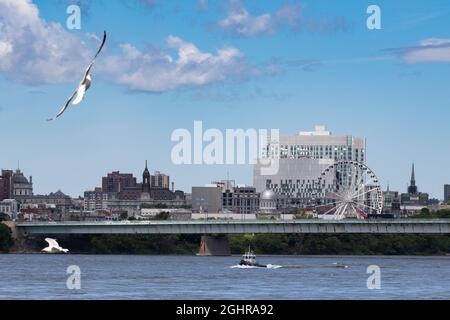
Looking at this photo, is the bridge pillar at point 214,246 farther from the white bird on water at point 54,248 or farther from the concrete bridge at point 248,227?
the white bird on water at point 54,248

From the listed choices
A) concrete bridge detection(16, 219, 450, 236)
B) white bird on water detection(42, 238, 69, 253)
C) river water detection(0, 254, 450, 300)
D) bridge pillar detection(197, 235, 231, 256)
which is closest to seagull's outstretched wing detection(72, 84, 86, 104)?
river water detection(0, 254, 450, 300)

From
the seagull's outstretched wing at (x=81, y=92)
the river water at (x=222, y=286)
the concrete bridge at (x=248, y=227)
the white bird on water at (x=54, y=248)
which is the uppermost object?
the seagull's outstretched wing at (x=81, y=92)

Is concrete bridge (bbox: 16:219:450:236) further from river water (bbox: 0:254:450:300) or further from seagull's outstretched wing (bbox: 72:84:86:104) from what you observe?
seagull's outstretched wing (bbox: 72:84:86:104)

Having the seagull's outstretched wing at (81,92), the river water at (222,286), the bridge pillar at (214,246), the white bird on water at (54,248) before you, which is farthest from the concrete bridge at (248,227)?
the seagull's outstretched wing at (81,92)

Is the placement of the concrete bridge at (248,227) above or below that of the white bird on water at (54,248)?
above
